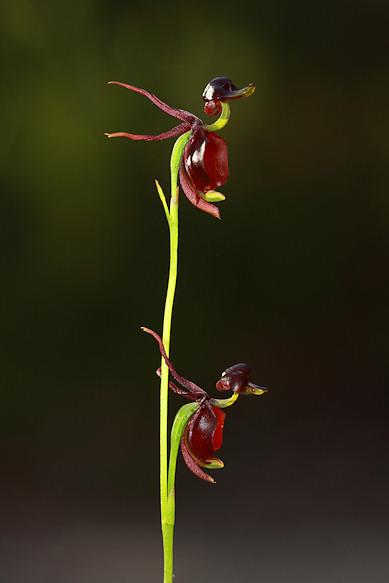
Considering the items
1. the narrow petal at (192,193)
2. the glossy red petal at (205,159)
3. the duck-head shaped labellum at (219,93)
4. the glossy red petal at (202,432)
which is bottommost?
the glossy red petal at (202,432)

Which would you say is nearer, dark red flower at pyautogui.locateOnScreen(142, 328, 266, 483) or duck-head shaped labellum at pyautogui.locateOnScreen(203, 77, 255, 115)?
duck-head shaped labellum at pyautogui.locateOnScreen(203, 77, 255, 115)

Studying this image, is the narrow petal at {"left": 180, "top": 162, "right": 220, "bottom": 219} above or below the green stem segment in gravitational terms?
above

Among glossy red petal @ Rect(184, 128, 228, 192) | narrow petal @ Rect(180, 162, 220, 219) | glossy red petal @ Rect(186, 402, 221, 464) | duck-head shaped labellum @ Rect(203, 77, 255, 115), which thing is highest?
duck-head shaped labellum @ Rect(203, 77, 255, 115)

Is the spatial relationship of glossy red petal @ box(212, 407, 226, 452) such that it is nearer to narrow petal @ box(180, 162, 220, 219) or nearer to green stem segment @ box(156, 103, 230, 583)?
green stem segment @ box(156, 103, 230, 583)

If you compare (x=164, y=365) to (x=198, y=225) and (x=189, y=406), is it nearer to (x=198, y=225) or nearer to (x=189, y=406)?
(x=189, y=406)

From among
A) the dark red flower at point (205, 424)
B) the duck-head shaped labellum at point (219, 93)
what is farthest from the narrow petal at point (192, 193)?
the dark red flower at point (205, 424)

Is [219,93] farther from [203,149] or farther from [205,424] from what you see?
[205,424]

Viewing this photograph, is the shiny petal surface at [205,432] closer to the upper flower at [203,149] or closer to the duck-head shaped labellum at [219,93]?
the upper flower at [203,149]

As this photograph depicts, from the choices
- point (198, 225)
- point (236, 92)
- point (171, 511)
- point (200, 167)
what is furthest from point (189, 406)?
point (198, 225)

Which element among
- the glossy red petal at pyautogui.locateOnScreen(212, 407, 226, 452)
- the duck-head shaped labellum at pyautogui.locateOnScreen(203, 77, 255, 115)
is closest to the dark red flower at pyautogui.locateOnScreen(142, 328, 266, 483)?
the glossy red petal at pyautogui.locateOnScreen(212, 407, 226, 452)
